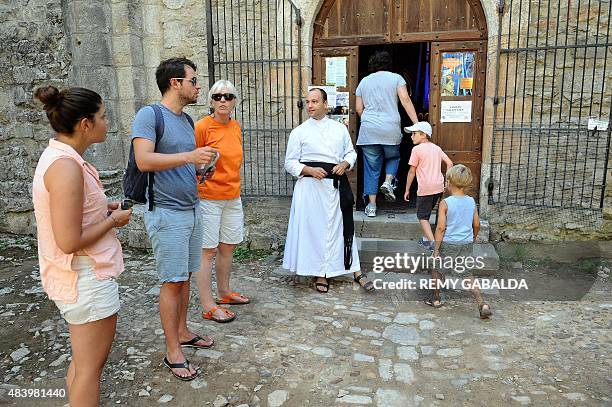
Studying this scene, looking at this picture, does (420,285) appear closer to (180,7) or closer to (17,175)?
(180,7)

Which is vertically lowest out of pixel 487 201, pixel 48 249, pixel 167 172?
pixel 487 201

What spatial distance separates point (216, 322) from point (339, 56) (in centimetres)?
320

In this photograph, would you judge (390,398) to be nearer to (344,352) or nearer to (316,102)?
(344,352)

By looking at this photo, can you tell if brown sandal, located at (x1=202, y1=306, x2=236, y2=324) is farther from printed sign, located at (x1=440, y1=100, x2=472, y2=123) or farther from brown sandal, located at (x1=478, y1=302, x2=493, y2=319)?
printed sign, located at (x1=440, y1=100, x2=472, y2=123)

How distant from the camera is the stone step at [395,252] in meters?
4.68

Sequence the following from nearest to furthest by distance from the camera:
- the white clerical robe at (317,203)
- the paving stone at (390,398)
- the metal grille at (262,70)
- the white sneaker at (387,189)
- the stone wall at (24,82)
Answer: the paving stone at (390,398), the white clerical robe at (317,203), the white sneaker at (387,189), the metal grille at (262,70), the stone wall at (24,82)

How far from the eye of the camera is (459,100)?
5.08 meters

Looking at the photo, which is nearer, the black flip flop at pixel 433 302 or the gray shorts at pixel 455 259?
the gray shorts at pixel 455 259

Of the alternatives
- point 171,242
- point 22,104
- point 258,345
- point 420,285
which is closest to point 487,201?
point 420,285

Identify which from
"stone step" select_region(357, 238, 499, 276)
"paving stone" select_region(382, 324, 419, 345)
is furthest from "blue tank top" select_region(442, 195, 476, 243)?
"stone step" select_region(357, 238, 499, 276)

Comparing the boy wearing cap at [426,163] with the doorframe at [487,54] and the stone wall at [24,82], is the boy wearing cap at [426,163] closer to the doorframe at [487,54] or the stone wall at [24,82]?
the doorframe at [487,54]

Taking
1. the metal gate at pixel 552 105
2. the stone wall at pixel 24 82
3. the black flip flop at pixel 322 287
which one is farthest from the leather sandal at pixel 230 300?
the stone wall at pixel 24 82

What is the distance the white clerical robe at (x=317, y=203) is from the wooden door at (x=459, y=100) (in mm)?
1523

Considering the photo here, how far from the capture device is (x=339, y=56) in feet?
17.3
